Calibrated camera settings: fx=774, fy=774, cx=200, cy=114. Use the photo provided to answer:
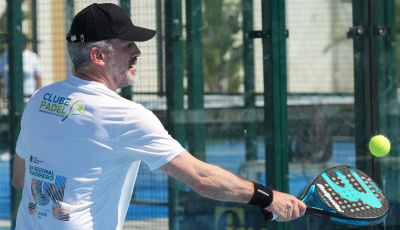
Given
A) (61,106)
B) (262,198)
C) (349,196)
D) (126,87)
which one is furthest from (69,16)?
(262,198)

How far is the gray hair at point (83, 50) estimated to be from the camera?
2986mm

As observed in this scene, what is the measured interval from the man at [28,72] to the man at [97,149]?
2440mm

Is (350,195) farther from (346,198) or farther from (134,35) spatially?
(134,35)

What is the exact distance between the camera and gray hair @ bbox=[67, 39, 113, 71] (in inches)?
118

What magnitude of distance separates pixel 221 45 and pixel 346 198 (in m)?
2.10

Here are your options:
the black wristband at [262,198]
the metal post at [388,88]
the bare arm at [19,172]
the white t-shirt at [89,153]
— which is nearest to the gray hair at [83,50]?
the white t-shirt at [89,153]

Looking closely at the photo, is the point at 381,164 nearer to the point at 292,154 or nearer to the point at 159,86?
the point at 292,154

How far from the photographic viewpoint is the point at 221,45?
5.29 meters

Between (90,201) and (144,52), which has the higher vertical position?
(144,52)

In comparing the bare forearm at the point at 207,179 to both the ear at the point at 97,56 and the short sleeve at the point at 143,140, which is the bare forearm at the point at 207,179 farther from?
the ear at the point at 97,56

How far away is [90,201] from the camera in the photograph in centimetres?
286

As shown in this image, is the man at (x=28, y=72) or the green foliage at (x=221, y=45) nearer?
the green foliage at (x=221, y=45)

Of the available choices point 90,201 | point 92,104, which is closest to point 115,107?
point 92,104

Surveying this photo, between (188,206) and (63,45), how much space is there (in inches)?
56.3
